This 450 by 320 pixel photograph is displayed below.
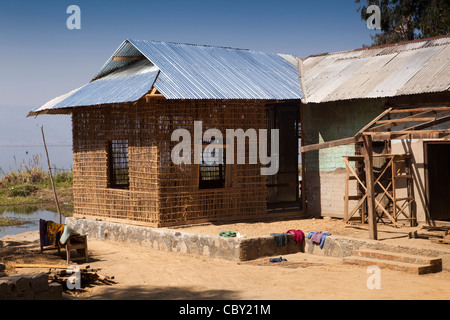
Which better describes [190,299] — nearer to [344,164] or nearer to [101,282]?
[101,282]

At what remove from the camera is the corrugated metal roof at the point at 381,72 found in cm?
1262

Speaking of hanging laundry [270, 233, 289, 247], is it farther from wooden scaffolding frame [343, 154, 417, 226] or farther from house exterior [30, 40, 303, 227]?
house exterior [30, 40, 303, 227]

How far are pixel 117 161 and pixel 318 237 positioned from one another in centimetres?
544

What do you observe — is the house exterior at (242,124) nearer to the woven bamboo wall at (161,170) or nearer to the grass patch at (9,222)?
the woven bamboo wall at (161,170)

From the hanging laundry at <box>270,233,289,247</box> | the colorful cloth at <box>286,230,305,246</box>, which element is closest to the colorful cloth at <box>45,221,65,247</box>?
the hanging laundry at <box>270,233,289,247</box>

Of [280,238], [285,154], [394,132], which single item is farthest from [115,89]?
[394,132]

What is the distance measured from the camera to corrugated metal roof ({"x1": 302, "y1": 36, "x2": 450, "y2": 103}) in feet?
41.4

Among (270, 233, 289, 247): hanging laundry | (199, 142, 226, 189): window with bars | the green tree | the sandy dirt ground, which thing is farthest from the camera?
the green tree

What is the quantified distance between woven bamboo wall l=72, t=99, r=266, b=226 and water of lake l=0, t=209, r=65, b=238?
4.57 meters

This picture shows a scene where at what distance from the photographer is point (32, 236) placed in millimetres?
15727

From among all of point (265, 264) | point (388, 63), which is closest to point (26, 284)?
point (265, 264)

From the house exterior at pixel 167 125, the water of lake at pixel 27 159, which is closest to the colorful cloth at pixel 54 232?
the house exterior at pixel 167 125

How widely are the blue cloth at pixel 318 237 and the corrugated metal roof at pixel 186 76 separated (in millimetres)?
3339

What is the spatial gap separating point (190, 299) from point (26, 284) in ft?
7.33
